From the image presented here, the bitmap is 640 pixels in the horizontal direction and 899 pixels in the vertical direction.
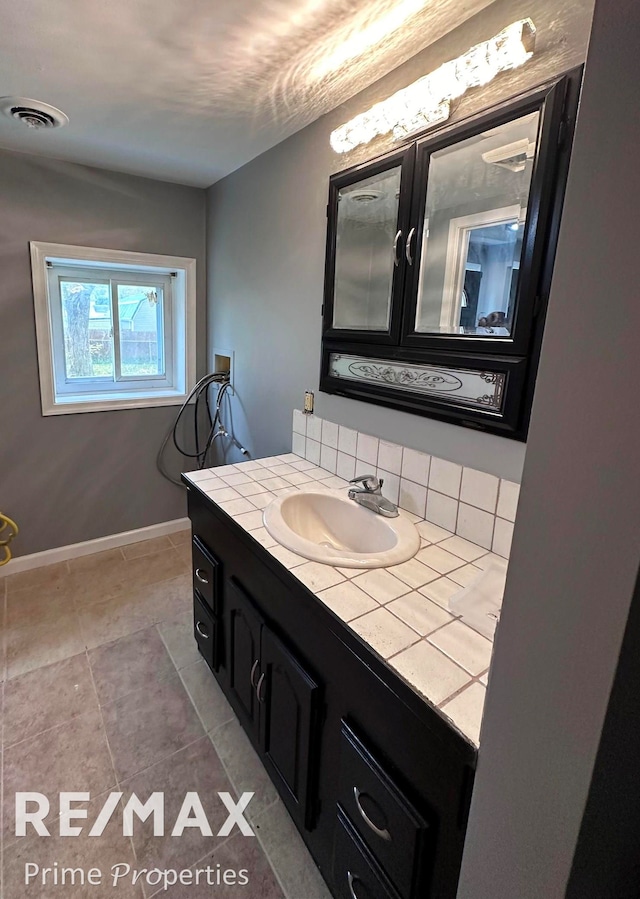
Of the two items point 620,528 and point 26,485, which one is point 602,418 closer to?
point 620,528

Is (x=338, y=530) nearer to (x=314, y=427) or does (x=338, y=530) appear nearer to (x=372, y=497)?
(x=372, y=497)

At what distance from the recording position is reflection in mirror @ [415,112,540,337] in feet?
3.54

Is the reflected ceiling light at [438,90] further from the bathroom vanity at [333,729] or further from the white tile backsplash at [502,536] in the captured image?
the bathroom vanity at [333,729]

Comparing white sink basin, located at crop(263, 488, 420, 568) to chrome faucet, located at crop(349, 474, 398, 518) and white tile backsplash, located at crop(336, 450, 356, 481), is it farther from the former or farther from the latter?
white tile backsplash, located at crop(336, 450, 356, 481)

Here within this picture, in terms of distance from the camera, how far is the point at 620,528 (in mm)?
430

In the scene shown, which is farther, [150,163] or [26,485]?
[26,485]

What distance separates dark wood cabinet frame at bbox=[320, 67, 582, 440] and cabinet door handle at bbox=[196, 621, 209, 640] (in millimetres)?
1079

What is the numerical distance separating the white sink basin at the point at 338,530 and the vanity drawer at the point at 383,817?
39cm

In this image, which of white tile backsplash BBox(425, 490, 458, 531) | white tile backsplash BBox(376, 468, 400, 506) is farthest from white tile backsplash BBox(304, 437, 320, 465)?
white tile backsplash BBox(425, 490, 458, 531)

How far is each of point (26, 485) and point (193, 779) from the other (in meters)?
1.79

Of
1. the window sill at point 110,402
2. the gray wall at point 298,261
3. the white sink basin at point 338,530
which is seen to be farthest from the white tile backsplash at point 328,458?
the window sill at point 110,402

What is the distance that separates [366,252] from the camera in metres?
1.54

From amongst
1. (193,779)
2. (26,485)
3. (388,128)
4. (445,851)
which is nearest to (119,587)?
(26,485)

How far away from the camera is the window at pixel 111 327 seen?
2354 mm
